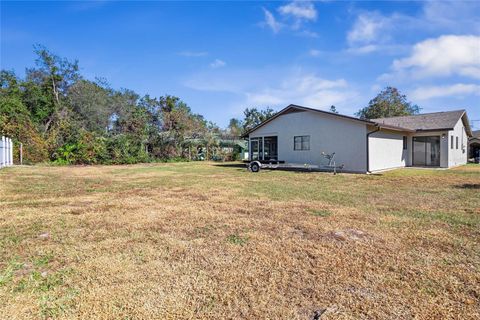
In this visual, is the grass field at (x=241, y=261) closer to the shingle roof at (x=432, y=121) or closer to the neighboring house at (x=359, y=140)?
the neighboring house at (x=359, y=140)

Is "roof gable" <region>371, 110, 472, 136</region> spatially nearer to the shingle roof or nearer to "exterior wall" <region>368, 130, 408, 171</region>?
the shingle roof

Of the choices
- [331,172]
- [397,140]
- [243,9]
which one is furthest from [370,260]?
[397,140]

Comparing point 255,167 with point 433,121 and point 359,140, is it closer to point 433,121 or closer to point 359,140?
point 359,140

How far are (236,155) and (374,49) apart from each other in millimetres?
16778

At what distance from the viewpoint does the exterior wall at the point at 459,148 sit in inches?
703

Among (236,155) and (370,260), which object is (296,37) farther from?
(236,155)

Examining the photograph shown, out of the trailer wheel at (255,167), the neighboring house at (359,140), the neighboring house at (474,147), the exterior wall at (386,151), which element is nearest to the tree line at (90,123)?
the neighboring house at (359,140)

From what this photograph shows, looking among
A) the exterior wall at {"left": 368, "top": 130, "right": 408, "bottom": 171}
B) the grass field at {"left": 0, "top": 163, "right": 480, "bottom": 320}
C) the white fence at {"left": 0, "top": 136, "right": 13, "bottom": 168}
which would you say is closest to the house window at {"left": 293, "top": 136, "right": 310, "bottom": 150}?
the exterior wall at {"left": 368, "top": 130, "right": 408, "bottom": 171}

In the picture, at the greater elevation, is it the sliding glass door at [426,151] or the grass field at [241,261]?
the sliding glass door at [426,151]

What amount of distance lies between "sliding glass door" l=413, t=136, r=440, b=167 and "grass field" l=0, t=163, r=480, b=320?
14163mm

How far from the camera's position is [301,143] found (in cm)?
1722

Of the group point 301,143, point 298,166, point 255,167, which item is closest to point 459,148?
point 301,143

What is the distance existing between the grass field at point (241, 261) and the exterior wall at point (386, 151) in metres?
8.69

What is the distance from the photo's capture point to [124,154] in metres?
22.8
